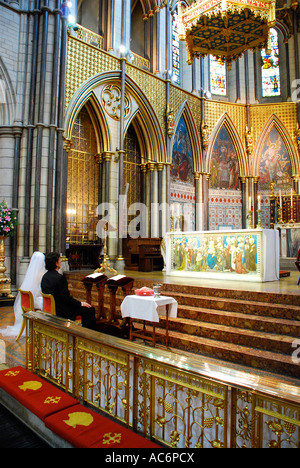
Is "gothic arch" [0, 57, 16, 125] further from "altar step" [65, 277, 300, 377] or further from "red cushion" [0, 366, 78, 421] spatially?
"red cushion" [0, 366, 78, 421]

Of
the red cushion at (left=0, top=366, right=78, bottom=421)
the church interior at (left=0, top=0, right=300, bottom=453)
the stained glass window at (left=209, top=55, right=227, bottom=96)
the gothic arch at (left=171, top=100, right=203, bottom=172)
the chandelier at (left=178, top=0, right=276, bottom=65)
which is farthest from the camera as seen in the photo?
the stained glass window at (left=209, top=55, right=227, bottom=96)

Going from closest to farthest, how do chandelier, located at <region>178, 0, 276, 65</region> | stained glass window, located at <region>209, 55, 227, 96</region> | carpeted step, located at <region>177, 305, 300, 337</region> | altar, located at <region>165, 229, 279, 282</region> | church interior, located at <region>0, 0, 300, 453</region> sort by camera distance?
church interior, located at <region>0, 0, 300, 453</region>
carpeted step, located at <region>177, 305, 300, 337</region>
altar, located at <region>165, 229, 279, 282</region>
chandelier, located at <region>178, 0, 276, 65</region>
stained glass window, located at <region>209, 55, 227, 96</region>

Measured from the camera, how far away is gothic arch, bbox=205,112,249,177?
651 inches

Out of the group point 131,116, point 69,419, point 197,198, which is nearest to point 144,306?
point 69,419

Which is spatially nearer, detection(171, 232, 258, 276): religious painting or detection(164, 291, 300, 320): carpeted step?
detection(164, 291, 300, 320): carpeted step

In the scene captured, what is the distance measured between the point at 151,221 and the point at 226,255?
6.45m

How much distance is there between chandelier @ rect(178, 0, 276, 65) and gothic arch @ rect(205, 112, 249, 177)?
16.2ft

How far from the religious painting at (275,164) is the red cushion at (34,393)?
1585cm

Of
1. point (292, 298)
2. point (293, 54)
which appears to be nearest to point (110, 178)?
point (292, 298)

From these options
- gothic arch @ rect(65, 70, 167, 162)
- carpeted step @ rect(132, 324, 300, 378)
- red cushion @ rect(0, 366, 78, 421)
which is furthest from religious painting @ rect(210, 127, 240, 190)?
red cushion @ rect(0, 366, 78, 421)

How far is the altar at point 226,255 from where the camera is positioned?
→ 23.8 ft

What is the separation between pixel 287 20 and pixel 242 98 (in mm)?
4529

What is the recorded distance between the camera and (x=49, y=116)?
31.5 ft

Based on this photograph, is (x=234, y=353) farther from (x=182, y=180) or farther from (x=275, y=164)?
(x=275, y=164)
